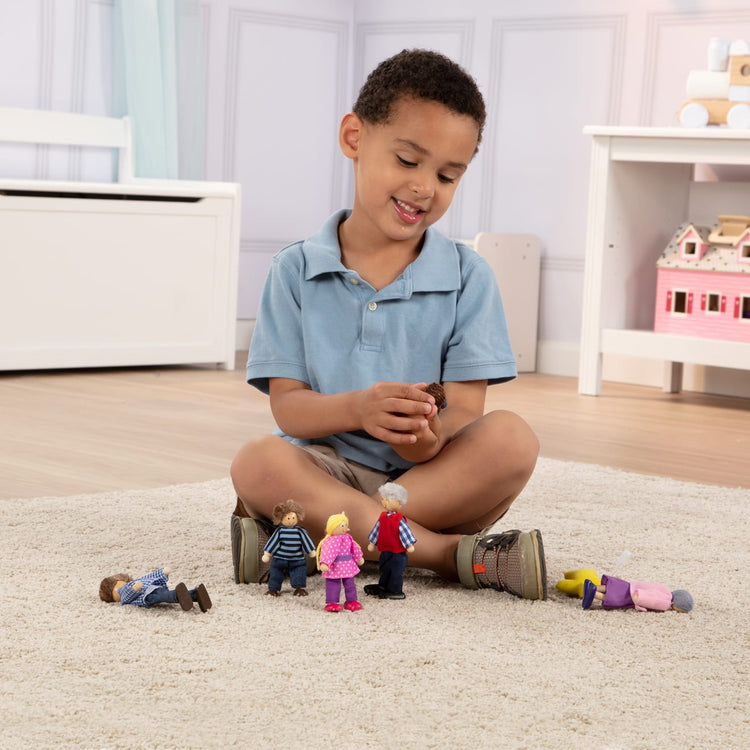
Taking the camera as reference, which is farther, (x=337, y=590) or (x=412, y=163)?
(x=412, y=163)

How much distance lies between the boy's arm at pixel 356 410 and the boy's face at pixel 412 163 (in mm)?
203

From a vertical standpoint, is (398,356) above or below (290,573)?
above

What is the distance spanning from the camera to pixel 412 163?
1.24 m

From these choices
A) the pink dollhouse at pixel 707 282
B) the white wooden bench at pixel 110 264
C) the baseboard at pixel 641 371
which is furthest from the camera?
the baseboard at pixel 641 371

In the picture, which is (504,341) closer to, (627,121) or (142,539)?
(142,539)

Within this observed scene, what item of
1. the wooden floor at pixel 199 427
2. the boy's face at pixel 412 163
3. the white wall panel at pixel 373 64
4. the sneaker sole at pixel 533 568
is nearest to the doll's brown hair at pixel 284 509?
the sneaker sole at pixel 533 568

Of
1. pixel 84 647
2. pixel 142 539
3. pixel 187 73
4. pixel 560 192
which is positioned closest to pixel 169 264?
pixel 187 73

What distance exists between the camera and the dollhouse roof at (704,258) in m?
2.78

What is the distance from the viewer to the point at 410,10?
374 centimetres

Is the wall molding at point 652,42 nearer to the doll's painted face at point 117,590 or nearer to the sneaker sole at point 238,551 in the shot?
the sneaker sole at point 238,551

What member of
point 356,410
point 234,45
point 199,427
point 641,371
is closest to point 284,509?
point 356,410

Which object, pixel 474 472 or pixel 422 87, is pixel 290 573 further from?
pixel 422 87

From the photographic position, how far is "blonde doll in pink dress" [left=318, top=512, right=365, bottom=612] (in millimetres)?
1068

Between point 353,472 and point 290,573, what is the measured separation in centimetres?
19
